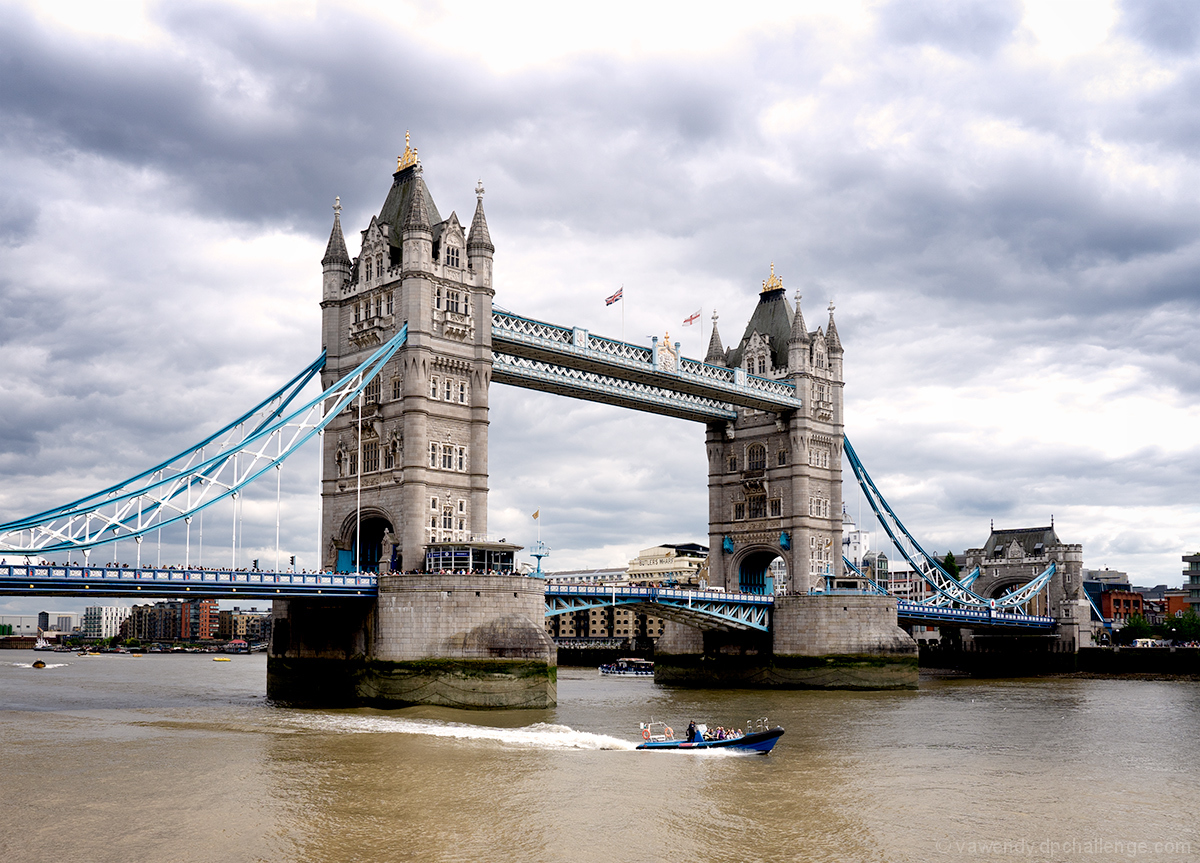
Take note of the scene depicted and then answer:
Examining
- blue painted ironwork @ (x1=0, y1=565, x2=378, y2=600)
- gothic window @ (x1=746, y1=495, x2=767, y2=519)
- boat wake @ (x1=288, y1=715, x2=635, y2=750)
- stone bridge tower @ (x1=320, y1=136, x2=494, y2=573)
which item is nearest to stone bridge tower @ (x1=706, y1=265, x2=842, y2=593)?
gothic window @ (x1=746, y1=495, x2=767, y2=519)

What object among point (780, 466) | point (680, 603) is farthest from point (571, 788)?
point (780, 466)

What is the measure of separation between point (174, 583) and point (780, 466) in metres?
46.4

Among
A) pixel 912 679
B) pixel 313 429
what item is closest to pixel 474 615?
pixel 313 429

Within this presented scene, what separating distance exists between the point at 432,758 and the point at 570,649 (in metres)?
86.8

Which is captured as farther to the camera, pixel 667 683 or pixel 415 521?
pixel 667 683

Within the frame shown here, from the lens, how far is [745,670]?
7475 centimetres

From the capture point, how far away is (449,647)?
49.0 meters

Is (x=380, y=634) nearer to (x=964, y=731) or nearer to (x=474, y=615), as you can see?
(x=474, y=615)

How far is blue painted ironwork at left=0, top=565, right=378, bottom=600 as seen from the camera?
42406 mm

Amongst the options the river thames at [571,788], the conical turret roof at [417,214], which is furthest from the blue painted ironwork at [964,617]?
the conical turret roof at [417,214]

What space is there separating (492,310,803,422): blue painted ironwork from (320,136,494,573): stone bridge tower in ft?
12.1

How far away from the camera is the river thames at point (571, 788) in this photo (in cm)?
2316

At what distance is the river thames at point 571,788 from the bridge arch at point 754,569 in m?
32.9

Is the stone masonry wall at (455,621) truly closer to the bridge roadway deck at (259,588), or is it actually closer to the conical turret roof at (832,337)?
the bridge roadway deck at (259,588)
